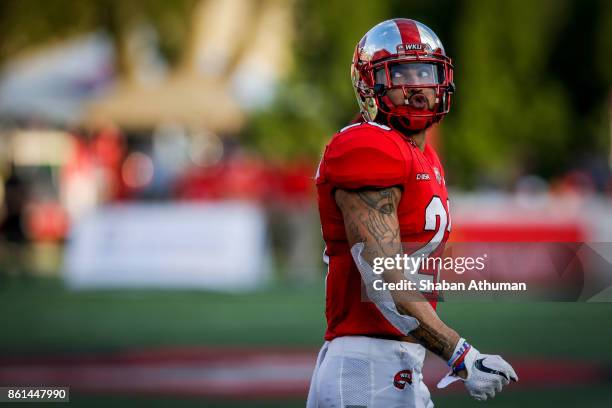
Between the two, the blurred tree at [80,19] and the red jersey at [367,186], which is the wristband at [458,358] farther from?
the blurred tree at [80,19]

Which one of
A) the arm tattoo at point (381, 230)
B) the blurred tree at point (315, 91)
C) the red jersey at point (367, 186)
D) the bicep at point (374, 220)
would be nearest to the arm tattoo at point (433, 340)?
the arm tattoo at point (381, 230)

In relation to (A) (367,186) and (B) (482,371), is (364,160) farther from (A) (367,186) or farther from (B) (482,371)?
(B) (482,371)

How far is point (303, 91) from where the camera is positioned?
2542cm

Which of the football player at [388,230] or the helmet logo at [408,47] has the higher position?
the helmet logo at [408,47]

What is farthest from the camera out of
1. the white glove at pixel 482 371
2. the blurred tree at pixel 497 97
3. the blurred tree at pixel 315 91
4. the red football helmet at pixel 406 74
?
the blurred tree at pixel 497 97

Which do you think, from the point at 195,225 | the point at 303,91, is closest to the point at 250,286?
the point at 195,225

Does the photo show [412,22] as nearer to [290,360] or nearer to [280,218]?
[290,360]

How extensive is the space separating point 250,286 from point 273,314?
3164mm

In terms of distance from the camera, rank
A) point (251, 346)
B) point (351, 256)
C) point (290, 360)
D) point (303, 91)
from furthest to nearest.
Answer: point (303, 91)
point (251, 346)
point (290, 360)
point (351, 256)

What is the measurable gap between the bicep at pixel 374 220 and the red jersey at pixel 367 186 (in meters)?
0.04

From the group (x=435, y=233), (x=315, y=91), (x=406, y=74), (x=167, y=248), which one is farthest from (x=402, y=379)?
(x=315, y=91)

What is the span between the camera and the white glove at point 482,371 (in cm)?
367

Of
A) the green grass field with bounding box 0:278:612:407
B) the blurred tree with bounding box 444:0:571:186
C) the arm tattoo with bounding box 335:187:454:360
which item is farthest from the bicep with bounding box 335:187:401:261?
the blurred tree with bounding box 444:0:571:186

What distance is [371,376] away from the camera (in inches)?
153
